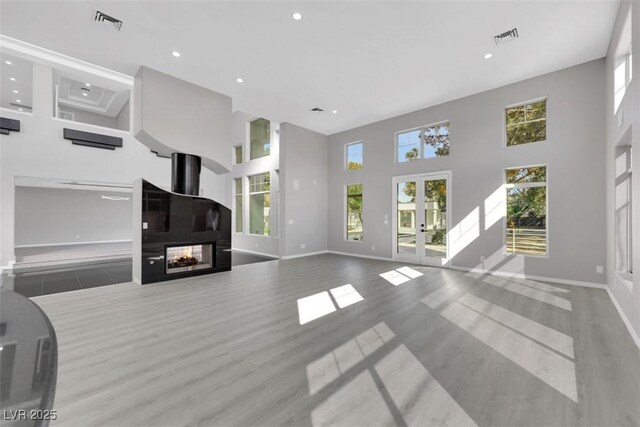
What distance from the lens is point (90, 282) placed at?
5.13 meters

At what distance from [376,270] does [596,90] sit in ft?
17.6

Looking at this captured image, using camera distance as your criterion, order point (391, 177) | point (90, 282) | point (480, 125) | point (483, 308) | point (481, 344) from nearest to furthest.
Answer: point (481, 344) < point (483, 308) < point (90, 282) < point (480, 125) < point (391, 177)

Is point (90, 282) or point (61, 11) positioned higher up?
point (61, 11)

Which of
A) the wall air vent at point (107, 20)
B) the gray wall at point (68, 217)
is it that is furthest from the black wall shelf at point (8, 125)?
the gray wall at point (68, 217)

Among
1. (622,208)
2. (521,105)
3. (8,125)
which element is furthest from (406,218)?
(8,125)

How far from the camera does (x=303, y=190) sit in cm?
855

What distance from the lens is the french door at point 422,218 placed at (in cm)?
660

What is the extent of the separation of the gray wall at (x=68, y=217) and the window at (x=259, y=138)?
6.32 metres

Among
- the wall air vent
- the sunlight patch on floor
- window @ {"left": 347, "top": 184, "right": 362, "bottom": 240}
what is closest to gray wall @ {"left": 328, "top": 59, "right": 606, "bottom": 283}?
window @ {"left": 347, "top": 184, "right": 362, "bottom": 240}

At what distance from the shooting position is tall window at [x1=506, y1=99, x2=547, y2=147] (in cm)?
534

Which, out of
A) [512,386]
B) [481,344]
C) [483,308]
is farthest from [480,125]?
[512,386]

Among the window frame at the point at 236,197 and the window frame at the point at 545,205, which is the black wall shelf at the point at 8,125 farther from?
the window frame at the point at 545,205

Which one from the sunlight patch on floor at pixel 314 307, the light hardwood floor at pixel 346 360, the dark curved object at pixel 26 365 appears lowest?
the sunlight patch on floor at pixel 314 307

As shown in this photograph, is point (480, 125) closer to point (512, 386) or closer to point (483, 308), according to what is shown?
point (483, 308)
